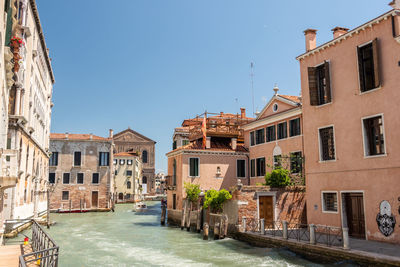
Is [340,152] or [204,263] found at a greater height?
[340,152]

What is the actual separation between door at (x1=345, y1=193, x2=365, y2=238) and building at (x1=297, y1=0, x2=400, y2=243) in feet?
0.12

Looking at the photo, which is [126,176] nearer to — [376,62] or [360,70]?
[360,70]

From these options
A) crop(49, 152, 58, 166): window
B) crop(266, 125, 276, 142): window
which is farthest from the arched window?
crop(266, 125, 276, 142): window

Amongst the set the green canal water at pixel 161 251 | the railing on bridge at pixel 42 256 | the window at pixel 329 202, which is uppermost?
the window at pixel 329 202

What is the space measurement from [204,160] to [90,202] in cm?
2357

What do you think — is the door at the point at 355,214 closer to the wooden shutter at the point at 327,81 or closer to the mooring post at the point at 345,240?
the mooring post at the point at 345,240

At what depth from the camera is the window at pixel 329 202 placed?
14.8 meters

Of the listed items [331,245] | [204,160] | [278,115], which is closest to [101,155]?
[204,160]

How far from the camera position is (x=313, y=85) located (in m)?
15.9

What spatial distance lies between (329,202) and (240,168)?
1062 cm

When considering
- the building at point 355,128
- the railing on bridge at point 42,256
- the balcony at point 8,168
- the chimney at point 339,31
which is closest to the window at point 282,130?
the building at point 355,128

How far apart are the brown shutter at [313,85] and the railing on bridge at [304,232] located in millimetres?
5397

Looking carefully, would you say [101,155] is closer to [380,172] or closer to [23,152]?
→ [23,152]

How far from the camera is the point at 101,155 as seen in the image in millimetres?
43406
